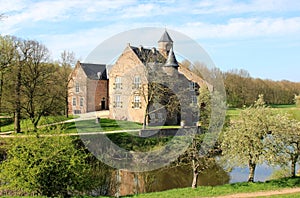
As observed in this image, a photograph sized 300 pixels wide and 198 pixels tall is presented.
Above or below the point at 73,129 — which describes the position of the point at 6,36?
above

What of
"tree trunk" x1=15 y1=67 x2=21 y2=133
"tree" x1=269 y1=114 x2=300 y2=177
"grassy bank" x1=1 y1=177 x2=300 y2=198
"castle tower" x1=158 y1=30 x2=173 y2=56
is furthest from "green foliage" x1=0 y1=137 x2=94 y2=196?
"castle tower" x1=158 y1=30 x2=173 y2=56

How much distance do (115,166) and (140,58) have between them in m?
14.2

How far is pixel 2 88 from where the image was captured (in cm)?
2812

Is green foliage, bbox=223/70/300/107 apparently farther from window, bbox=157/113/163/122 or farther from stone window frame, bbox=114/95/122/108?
stone window frame, bbox=114/95/122/108

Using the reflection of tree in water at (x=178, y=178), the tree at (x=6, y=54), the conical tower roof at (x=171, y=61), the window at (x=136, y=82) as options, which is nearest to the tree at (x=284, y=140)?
the reflection of tree in water at (x=178, y=178)

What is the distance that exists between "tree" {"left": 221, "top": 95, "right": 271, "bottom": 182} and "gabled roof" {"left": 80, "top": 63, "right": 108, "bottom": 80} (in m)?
23.3

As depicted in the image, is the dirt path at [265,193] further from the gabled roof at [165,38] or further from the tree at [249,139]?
the gabled roof at [165,38]

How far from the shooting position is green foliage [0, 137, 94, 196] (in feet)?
39.4

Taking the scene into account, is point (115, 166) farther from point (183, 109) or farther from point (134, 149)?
point (183, 109)

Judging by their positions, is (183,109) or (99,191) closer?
(99,191)

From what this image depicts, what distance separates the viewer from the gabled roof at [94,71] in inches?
1484

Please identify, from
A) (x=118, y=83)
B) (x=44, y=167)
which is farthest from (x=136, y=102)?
(x=44, y=167)

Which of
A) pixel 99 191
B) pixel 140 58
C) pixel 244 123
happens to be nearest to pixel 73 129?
pixel 140 58

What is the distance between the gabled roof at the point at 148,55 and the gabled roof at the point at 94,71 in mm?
6588
